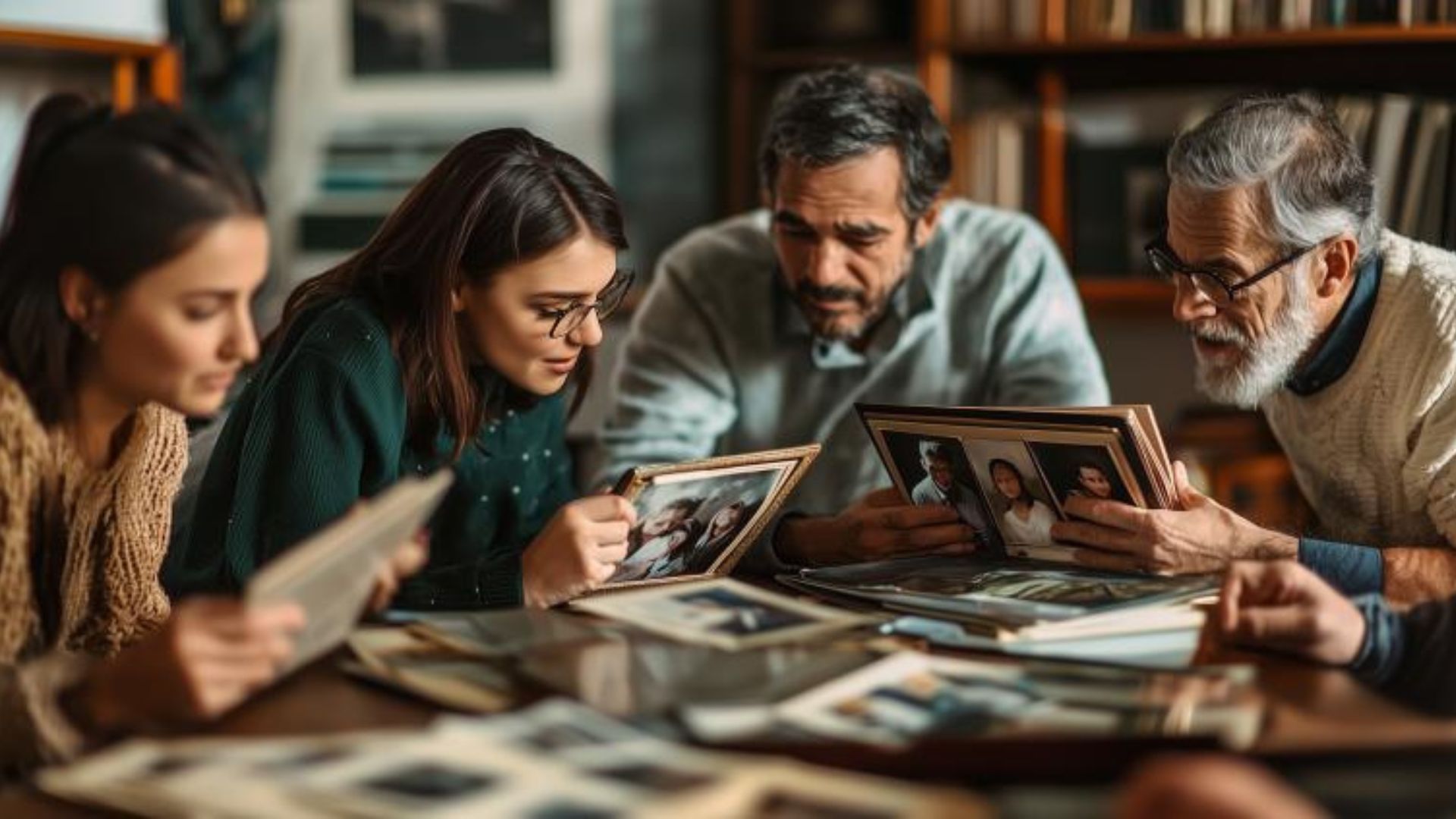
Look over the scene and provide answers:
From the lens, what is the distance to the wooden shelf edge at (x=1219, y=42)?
3.24 m

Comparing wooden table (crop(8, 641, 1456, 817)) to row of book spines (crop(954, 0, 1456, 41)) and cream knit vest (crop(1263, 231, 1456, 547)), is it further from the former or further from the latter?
row of book spines (crop(954, 0, 1456, 41))

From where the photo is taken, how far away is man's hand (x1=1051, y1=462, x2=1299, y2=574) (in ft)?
5.62

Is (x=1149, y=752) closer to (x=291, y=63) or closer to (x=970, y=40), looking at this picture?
(x=970, y=40)

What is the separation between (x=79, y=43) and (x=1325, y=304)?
2346 mm

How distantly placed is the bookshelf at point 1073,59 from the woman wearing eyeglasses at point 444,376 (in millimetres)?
1729

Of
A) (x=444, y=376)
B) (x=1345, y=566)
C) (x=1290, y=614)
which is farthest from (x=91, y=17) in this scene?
(x=1290, y=614)

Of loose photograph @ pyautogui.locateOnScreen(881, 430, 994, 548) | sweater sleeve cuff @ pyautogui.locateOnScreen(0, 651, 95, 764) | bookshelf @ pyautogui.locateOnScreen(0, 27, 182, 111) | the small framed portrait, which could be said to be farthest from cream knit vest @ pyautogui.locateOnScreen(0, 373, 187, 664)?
bookshelf @ pyautogui.locateOnScreen(0, 27, 182, 111)

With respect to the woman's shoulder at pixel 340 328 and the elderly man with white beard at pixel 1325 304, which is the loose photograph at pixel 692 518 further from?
the elderly man with white beard at pixel 1325 304

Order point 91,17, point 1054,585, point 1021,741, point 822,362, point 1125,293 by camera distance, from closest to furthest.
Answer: point 1021,741
point 1054,585
point 822,362
point 91,17
point 1125,293

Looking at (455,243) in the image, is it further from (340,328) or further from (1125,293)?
(1125,293)

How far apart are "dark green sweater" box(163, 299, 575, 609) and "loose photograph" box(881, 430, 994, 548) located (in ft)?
1.46

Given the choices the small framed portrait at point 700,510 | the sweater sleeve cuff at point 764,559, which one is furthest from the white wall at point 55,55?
the small framed portrait at point 700,510

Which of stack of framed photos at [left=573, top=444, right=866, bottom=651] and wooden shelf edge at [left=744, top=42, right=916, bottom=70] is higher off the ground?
wooden shelf edge at [left=744, top=42, right=916, bottom=70]

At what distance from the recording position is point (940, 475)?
185cm
